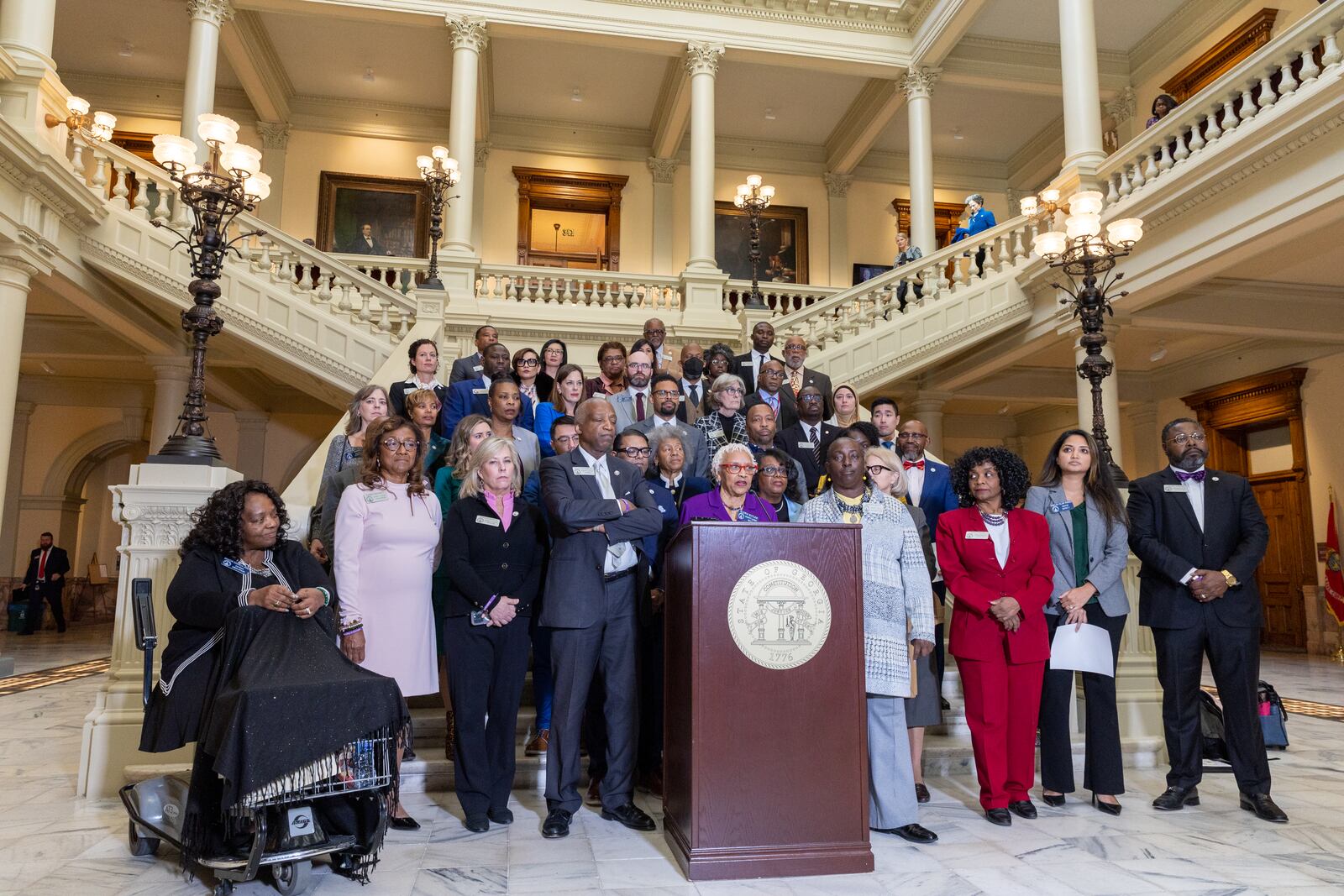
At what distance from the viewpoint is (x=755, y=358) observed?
760cm

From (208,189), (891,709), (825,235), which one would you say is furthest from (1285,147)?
(825,235)

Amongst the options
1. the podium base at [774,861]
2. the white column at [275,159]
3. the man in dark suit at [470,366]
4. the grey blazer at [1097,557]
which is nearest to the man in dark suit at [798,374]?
the man in dark suit at [470,366]

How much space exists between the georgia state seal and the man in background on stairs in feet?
47.9

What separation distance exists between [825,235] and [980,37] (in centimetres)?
483

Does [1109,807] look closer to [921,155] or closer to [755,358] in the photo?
[755,358]

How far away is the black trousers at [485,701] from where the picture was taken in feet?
12.1

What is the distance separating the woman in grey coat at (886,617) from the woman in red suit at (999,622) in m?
0.31

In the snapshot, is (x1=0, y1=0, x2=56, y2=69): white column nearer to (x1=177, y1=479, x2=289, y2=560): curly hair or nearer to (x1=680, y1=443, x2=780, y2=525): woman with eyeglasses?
(x1=177, y1=479, x2=289, y2=560): curly hair

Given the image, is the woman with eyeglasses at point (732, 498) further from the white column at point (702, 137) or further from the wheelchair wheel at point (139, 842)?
the white column at point (702, 137)

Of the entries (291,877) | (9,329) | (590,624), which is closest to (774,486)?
(590,624)

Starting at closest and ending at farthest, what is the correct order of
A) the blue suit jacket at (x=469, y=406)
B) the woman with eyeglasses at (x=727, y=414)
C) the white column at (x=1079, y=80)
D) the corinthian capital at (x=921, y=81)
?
the woman with eyeglasses at (x=727, y=414) → the blue suit jacket at (x=469, y=406) → the white column at (x=1079, y=80) → the corinthian capital at (x=921, y=81)

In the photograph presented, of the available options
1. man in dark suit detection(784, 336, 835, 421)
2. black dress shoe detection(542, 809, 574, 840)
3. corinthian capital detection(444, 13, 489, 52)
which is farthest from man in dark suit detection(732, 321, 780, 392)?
corinthian capital detection(444, 13, 489, 52)

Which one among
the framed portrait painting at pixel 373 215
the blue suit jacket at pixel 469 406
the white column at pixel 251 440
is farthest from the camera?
the framed portrait painting at pixel 373 215

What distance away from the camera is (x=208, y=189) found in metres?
5.71
